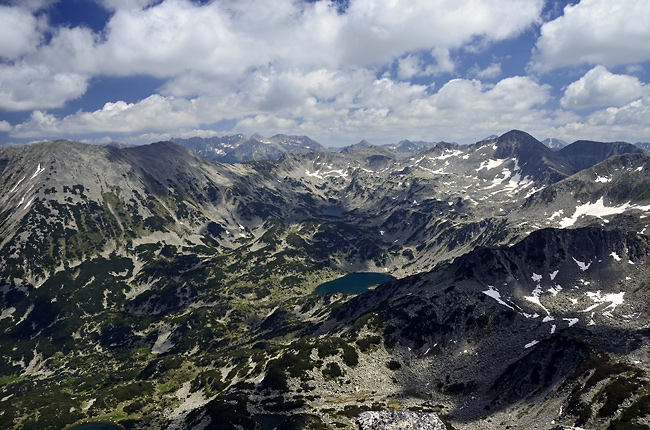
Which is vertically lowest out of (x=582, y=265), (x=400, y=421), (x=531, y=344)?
(x=531, y=344)

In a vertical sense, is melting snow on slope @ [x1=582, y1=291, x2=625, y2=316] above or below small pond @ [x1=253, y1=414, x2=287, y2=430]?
above

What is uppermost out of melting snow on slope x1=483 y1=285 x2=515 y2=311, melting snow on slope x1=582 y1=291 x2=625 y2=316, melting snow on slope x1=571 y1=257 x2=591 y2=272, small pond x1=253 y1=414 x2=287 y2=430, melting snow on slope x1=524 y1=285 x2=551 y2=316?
melting snow on slope x1=571 y1=257 x2=591 y2=272

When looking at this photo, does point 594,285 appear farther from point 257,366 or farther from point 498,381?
point 257,366

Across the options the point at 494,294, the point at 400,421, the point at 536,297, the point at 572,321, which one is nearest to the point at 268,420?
the point at 400,421

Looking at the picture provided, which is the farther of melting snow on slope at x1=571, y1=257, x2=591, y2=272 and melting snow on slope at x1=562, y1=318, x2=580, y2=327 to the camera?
melting snow on slope at x1=571, y1=257, x2=591, y2=272

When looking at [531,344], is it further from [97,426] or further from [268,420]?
[97,426]

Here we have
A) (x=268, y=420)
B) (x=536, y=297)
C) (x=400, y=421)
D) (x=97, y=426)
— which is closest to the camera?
(x=400, y=421)

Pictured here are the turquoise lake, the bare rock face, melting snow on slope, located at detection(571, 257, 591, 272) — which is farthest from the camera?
melting snow on slope, located at detection(571, 257, 591, 272)

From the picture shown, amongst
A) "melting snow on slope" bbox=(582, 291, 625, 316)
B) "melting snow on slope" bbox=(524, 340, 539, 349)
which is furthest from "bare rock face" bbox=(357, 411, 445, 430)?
"melting snow on slope" bbox=(582, 291, 625, 316)

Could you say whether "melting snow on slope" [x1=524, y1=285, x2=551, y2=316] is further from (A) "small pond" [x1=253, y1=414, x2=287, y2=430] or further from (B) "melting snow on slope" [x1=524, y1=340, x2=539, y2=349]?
(A) "small pond" [x1=253, y1=414, x2=287, y2=430]

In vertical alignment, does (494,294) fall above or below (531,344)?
above
